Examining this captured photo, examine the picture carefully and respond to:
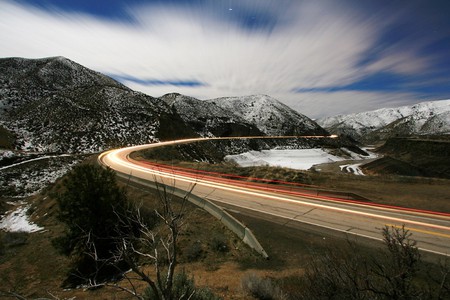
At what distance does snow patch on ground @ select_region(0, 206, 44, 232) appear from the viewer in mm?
21605

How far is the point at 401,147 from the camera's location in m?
96.3

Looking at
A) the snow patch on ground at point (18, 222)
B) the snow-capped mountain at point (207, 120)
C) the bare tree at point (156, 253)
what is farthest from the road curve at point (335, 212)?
the snow-capped mountain at point (207, 120)

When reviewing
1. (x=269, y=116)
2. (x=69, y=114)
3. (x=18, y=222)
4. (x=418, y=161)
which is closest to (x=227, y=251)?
(x=18, y=222)

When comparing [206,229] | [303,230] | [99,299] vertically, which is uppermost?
[303,230]

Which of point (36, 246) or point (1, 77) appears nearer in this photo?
point (36, 246)

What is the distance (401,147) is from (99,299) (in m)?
112

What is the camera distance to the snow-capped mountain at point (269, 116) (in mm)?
154000

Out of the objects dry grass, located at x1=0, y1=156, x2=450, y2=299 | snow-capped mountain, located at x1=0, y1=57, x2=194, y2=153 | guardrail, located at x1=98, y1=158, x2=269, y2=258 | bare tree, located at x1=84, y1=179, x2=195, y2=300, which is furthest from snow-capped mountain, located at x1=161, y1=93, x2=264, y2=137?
bare tree, located at x1=84, y1=179, x2=195, y2=300

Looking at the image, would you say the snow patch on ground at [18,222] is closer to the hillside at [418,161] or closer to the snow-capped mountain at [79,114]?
the snow-capped mountain at [79,114]

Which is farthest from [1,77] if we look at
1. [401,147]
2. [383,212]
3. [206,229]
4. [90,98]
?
[401,147]

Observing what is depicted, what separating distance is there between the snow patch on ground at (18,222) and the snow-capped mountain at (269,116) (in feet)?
423

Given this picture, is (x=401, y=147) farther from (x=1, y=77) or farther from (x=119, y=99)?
(x=1, y=77)

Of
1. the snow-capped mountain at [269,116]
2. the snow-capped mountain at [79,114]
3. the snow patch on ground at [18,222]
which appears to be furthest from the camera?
the snow-capped mountain at [269,116]

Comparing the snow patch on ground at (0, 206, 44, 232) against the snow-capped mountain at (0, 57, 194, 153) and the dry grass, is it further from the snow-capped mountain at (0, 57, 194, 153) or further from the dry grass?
the snow-capped mountain at (0, 57, 194, 153)
